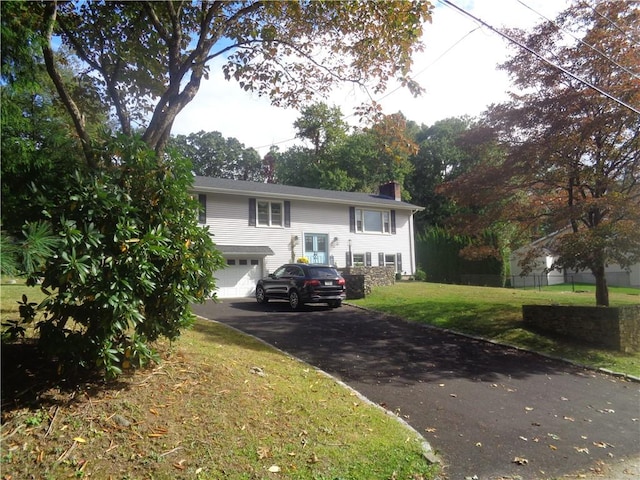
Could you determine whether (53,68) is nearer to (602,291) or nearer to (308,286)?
(308,286)

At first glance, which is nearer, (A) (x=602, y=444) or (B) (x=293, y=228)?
(A) (x=602, y=444)

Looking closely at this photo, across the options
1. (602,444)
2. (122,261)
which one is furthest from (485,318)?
(122,261)

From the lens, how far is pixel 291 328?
37.3ft

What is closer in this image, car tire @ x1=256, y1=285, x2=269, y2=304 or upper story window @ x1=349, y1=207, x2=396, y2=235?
car tire @ x1=256, y1=285, x2=269, y2=304

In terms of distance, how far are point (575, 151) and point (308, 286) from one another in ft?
28.9

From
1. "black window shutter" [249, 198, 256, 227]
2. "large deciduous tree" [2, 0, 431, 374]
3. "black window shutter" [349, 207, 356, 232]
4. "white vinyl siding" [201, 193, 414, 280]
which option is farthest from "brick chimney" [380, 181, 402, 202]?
"large deciduous tree" [2, 0, 431, 374]

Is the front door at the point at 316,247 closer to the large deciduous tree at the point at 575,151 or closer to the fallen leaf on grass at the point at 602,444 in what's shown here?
the large deciduous tree at the point at 575,151

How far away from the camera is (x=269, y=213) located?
23.8 meters

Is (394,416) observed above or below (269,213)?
below

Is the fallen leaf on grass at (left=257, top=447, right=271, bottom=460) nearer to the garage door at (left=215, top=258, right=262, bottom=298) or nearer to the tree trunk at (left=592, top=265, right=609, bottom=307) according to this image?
the tree trunk at (left=592, top=265, right=609, bottom=307)

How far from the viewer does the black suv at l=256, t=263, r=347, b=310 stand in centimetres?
1523

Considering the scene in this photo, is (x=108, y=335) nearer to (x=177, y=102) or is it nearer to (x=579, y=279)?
(x=177, y=102)

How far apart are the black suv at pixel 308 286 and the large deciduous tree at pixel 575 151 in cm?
526

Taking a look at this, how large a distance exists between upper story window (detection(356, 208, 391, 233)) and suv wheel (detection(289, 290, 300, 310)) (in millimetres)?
12064
